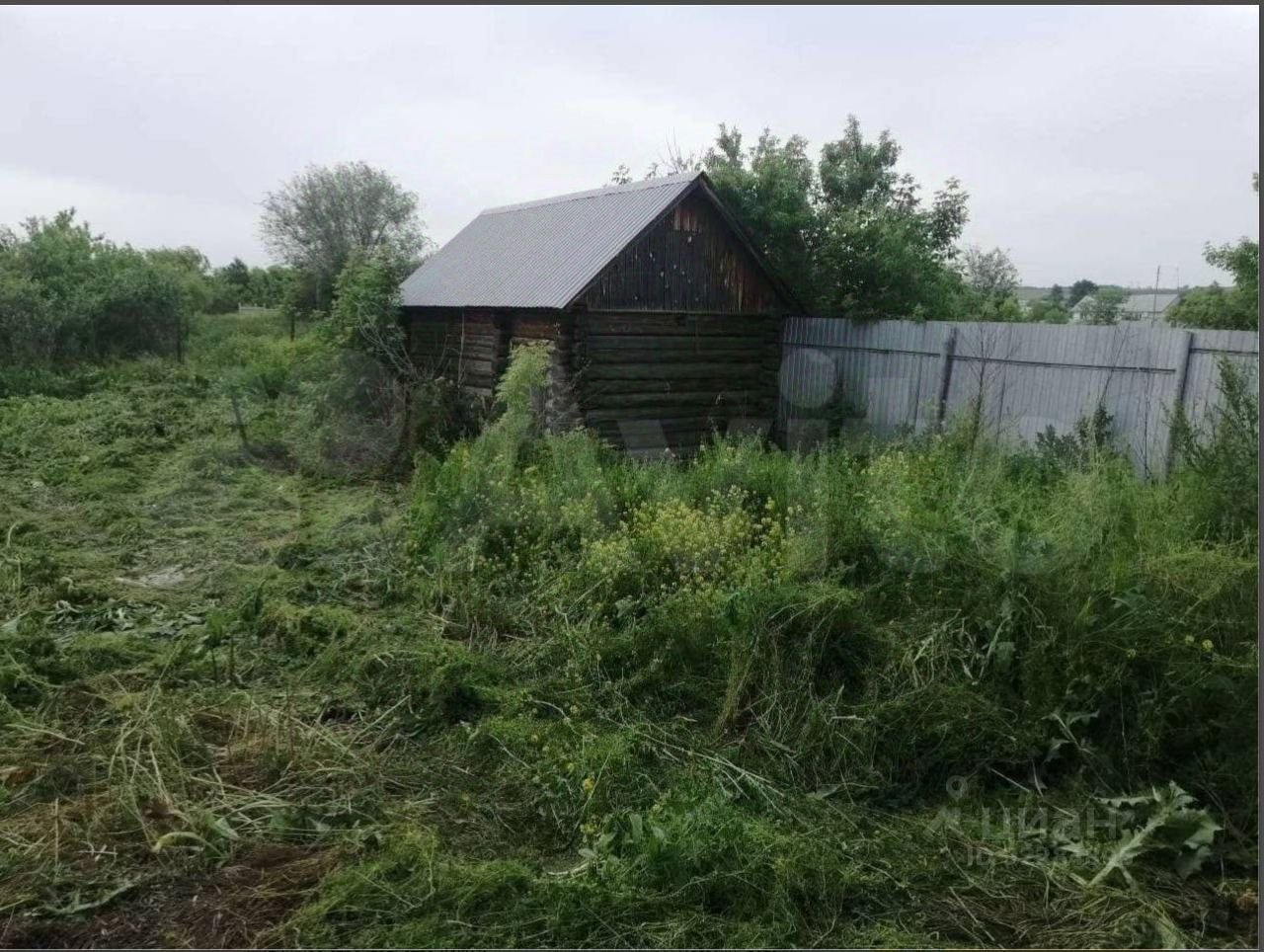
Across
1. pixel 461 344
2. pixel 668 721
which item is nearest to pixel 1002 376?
pixel 668 721

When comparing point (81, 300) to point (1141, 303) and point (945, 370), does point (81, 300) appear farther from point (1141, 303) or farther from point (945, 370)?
point (1141, 303)

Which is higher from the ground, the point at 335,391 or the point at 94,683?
the point at 335,391

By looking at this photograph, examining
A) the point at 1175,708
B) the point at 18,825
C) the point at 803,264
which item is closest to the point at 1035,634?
the point at 1175,708

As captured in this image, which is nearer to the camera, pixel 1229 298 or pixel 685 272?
pixel 685 272

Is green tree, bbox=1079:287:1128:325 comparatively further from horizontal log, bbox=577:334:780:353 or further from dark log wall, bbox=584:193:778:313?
dark log wall, bbox=584:193:778:313

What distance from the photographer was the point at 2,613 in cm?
604

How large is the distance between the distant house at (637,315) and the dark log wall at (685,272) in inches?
0.6

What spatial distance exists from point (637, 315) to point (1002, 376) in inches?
173

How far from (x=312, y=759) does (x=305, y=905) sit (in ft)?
3.45

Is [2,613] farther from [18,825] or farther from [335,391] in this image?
[335,391]

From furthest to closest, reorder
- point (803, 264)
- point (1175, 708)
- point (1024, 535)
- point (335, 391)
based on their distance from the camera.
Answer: point (803, 264), point (335, 391), point (1024, 535), point (1175, 708)

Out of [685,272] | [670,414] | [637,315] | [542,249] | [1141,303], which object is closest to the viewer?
[637,315]

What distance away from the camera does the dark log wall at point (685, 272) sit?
11055mm

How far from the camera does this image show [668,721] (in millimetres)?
4801
